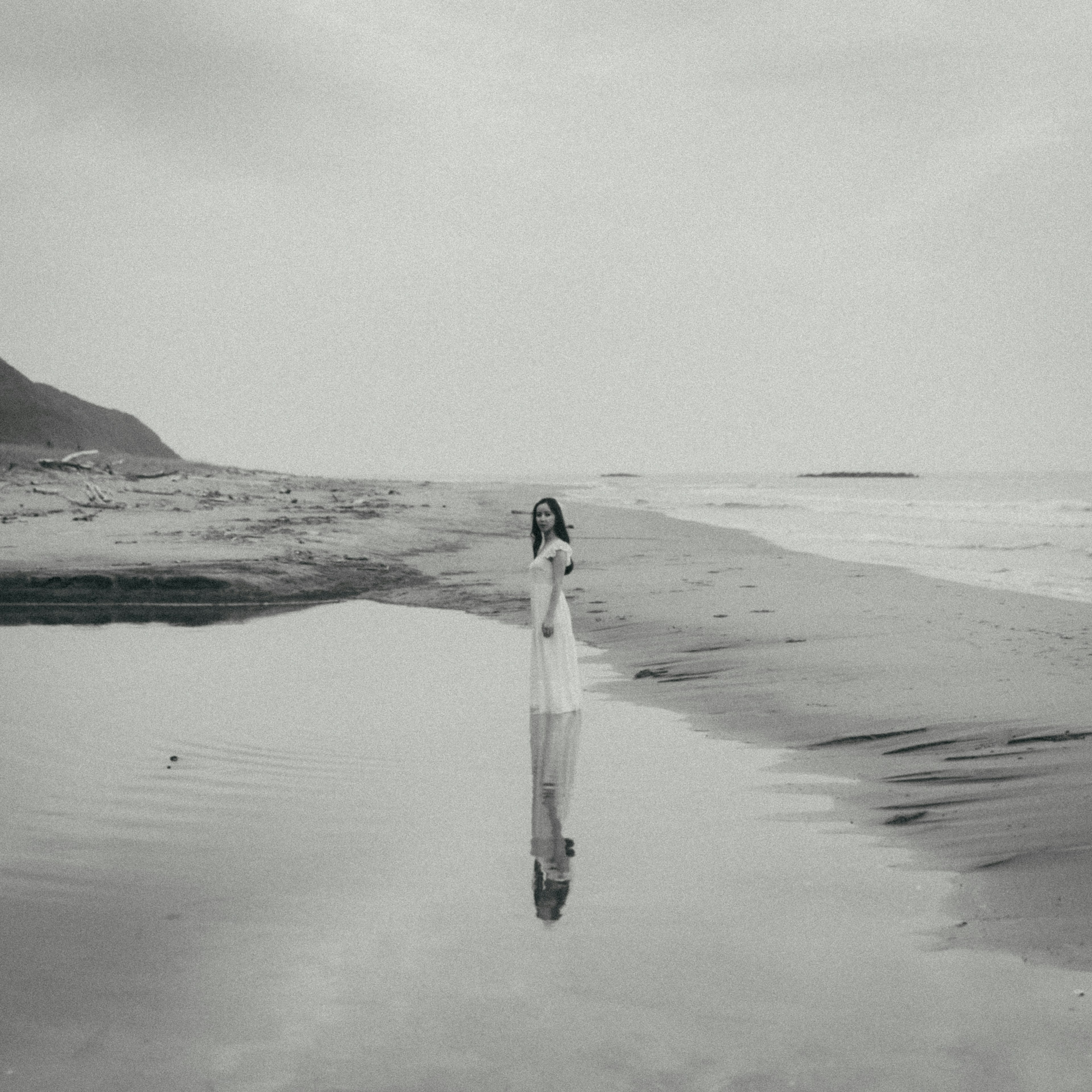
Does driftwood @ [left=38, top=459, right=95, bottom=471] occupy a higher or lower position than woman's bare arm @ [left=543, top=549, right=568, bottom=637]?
higher

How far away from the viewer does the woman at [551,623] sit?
310 inches

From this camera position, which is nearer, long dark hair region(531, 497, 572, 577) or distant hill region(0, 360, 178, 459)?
long dark hair region(531, 497, 572, 577)

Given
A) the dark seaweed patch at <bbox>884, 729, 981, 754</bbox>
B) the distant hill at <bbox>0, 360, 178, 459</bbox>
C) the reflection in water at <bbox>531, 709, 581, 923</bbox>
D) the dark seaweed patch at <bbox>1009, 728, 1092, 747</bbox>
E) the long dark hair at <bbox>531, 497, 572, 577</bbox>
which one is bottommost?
the reflection in water at <bbox>531, 709, 581, 923</bbox>

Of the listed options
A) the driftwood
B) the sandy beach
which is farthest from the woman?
the driftwood

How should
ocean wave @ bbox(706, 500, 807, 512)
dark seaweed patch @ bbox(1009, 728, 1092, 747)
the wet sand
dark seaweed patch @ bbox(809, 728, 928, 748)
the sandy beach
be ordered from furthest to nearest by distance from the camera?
1. ocean wave @ bbox(706, 500, 807, 512)
2. dark seaweed patch @ bbox(809, 728, 928, 748)
3. dark seaweed patch @ bbox(1009, 728, 1092, 747)
4. the sandy beach
5. the wet sand

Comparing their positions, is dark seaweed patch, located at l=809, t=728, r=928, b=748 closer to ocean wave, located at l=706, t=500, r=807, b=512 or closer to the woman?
the woman

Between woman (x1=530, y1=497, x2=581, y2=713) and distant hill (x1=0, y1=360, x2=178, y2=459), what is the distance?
53.8m

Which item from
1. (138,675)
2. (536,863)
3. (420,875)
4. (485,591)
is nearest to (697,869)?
(536,863)

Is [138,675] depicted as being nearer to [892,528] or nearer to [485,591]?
[485,591]

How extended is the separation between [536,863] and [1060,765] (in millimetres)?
2873

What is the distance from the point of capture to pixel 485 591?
48.5 feet

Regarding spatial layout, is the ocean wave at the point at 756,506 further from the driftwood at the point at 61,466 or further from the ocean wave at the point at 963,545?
the driftwood at the point at 61,466

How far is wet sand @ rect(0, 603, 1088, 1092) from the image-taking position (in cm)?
301

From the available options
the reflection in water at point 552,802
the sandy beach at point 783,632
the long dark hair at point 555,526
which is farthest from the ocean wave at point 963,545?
the reflection in water at point 552,802
